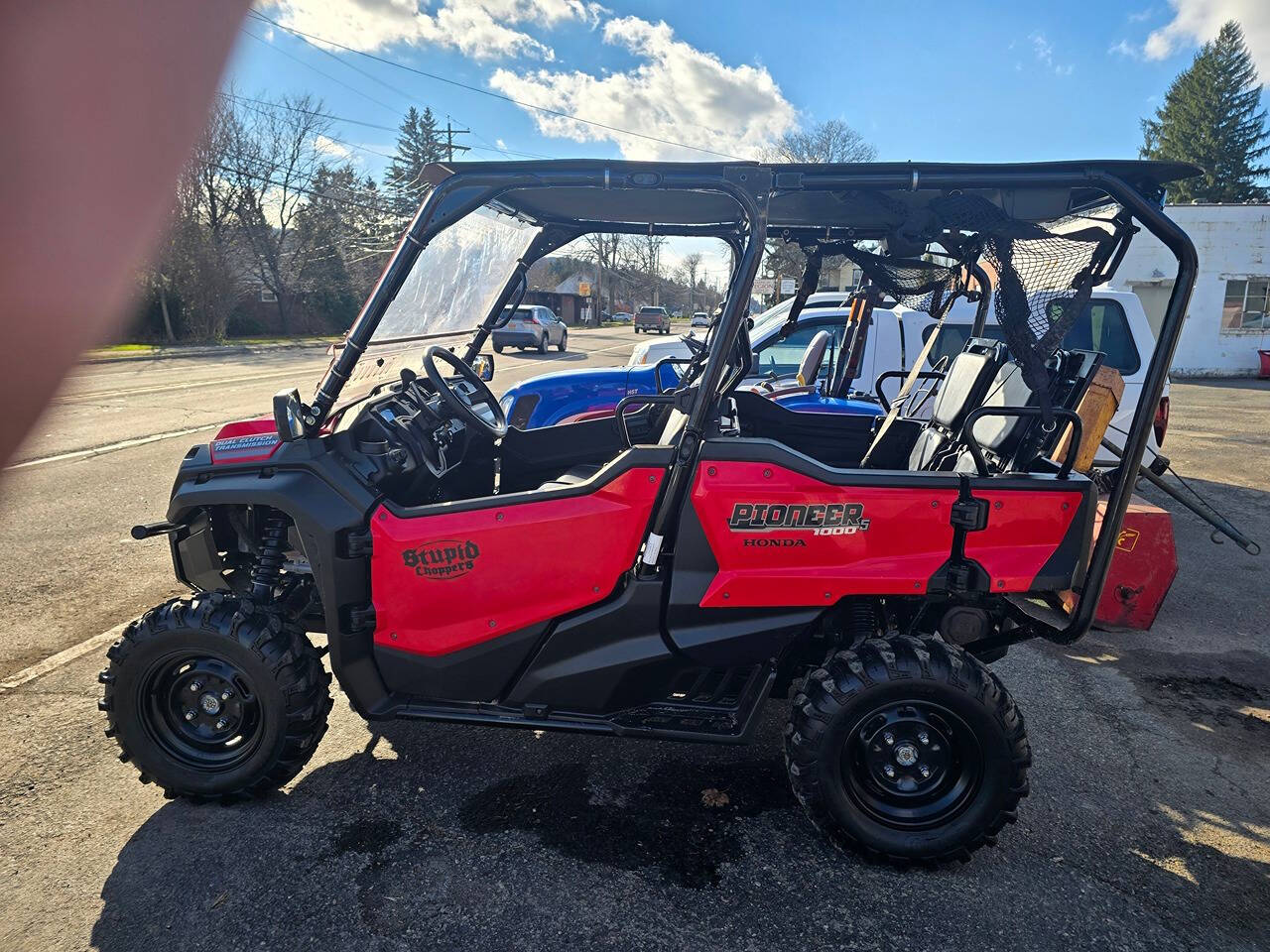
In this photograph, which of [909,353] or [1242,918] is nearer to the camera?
[1242,918]

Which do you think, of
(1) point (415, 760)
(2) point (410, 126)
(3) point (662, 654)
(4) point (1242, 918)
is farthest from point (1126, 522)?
(2) point (410, 126)

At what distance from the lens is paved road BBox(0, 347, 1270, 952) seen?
2.36 meters

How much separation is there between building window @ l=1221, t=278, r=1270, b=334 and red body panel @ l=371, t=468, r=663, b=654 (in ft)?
90.0

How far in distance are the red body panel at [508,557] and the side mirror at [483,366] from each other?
153cm

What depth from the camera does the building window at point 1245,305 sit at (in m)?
23.0

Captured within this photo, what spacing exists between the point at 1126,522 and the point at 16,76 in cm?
2530

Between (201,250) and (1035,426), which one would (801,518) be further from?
(201,250)

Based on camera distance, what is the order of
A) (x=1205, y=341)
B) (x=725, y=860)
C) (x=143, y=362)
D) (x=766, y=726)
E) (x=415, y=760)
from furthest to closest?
1. (x=1205, y=341)
2. (x=143, y=362)
3. (x=766, y=726)
4. (x=415, y=760)
5. (x=725, y=860)

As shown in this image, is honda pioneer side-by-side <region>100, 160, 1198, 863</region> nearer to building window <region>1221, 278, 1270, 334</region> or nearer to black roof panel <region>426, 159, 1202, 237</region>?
black roof panel <region>426, 159, 1202, 237</region>

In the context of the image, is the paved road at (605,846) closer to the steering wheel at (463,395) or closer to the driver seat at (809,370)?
the steering wheel at (463,395)

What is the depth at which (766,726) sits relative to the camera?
3549 millimetres

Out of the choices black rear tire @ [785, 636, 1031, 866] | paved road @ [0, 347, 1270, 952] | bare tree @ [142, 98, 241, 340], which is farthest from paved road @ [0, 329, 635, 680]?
bare tree @ [142, 98, 241, 340]

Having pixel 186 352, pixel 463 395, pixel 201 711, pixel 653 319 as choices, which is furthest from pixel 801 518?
pixel 653 319

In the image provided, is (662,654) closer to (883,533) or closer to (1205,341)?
(883,533)
